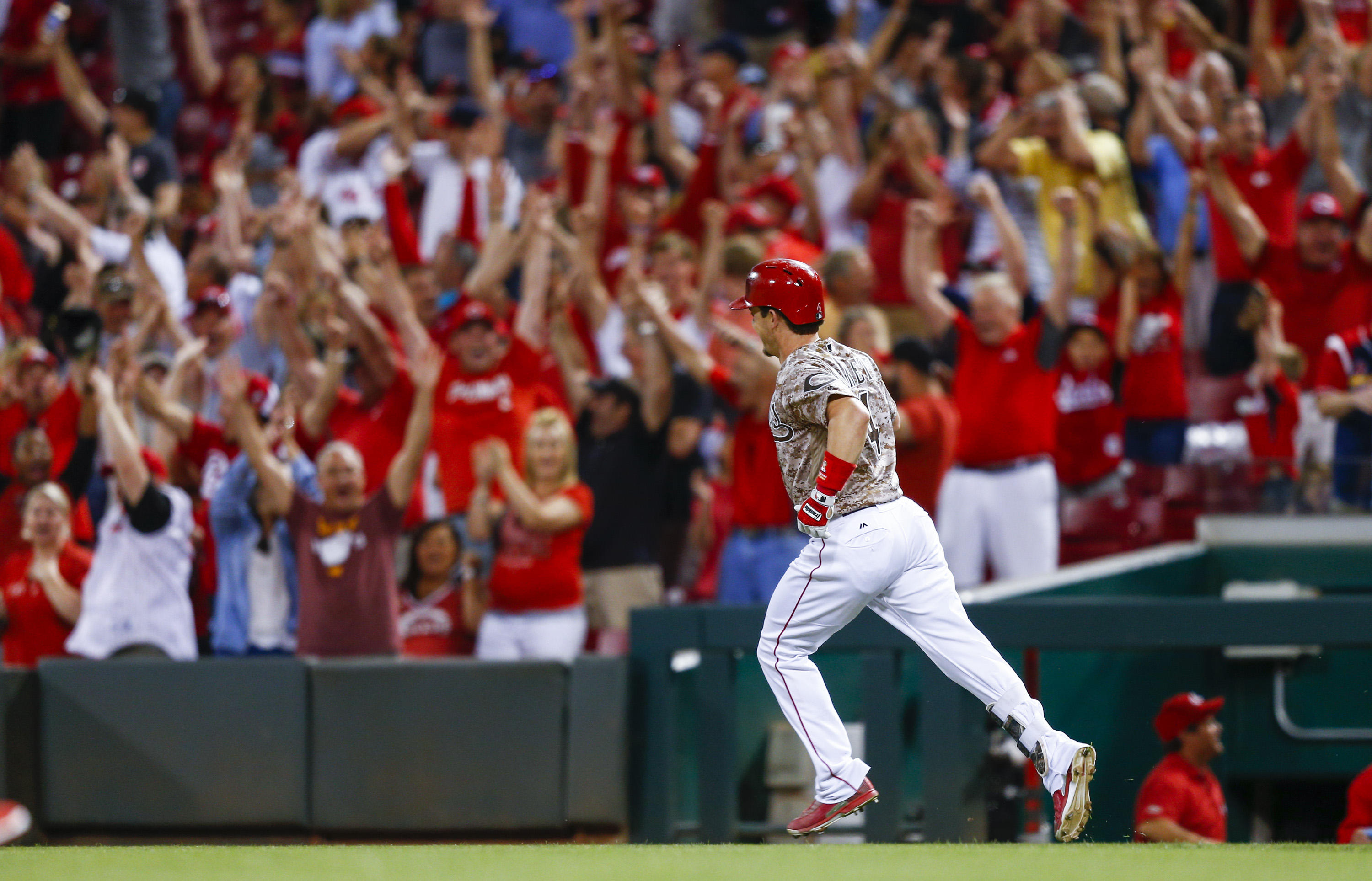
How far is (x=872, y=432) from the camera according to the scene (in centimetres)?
536

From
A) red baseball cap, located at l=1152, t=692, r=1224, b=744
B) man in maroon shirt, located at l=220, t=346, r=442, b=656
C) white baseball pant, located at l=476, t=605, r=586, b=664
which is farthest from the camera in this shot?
white baseball pant, located at l=476, t=605, r=586, b=664

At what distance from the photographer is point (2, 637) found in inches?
346

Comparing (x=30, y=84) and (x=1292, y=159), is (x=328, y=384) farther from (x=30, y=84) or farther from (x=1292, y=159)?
(x=30, y=84)

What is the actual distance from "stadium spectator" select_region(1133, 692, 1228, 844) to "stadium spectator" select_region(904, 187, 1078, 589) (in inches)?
59.6

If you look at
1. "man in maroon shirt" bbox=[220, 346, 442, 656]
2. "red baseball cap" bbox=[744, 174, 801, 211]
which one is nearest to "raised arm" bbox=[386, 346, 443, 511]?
"man in maroon shirt" bbox=[220, 346, 442, 656]

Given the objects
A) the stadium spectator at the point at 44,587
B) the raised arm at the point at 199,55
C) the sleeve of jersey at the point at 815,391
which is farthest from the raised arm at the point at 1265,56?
the raised arm at the point at 199,55

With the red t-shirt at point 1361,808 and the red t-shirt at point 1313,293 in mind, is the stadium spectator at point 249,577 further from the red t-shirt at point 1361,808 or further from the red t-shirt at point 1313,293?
the red t-shirt at point 1313,293

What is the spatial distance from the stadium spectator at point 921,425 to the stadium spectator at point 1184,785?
177cm

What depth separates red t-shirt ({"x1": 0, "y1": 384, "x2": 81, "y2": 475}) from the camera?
31.2ft

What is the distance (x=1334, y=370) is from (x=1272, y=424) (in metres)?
0.60

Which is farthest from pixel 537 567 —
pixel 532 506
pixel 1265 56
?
pixel 1265 56

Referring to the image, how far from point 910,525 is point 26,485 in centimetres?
566

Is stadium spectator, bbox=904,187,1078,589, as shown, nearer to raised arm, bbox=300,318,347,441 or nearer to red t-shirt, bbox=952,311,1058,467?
red t-shirt, bbox=952,311,1058,467

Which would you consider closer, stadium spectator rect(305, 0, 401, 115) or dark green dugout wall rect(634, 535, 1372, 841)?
dark green dugout wall rect(634, 535, 1372, 841)
